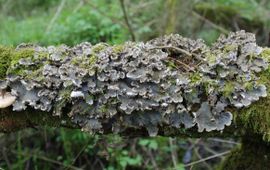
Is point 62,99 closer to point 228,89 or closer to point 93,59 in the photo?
point 93,59

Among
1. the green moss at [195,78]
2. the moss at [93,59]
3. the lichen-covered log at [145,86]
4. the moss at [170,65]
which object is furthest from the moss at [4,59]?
the green moss at [195,78]

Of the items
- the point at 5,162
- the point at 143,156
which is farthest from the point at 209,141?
the point at 5,162

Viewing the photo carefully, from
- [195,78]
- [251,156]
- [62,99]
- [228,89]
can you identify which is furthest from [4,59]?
[251,156]

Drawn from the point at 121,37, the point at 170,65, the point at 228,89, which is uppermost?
the point at 121,37

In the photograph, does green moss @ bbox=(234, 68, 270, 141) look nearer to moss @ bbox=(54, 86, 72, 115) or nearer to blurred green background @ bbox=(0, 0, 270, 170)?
moss @ bbox=(54, 86, 72, 115)

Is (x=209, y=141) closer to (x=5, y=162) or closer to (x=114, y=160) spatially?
(x=114, y=160)

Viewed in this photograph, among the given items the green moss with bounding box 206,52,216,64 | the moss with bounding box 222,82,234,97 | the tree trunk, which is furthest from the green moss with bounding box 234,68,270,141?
the green moss with bounding box 206,52,216,64
